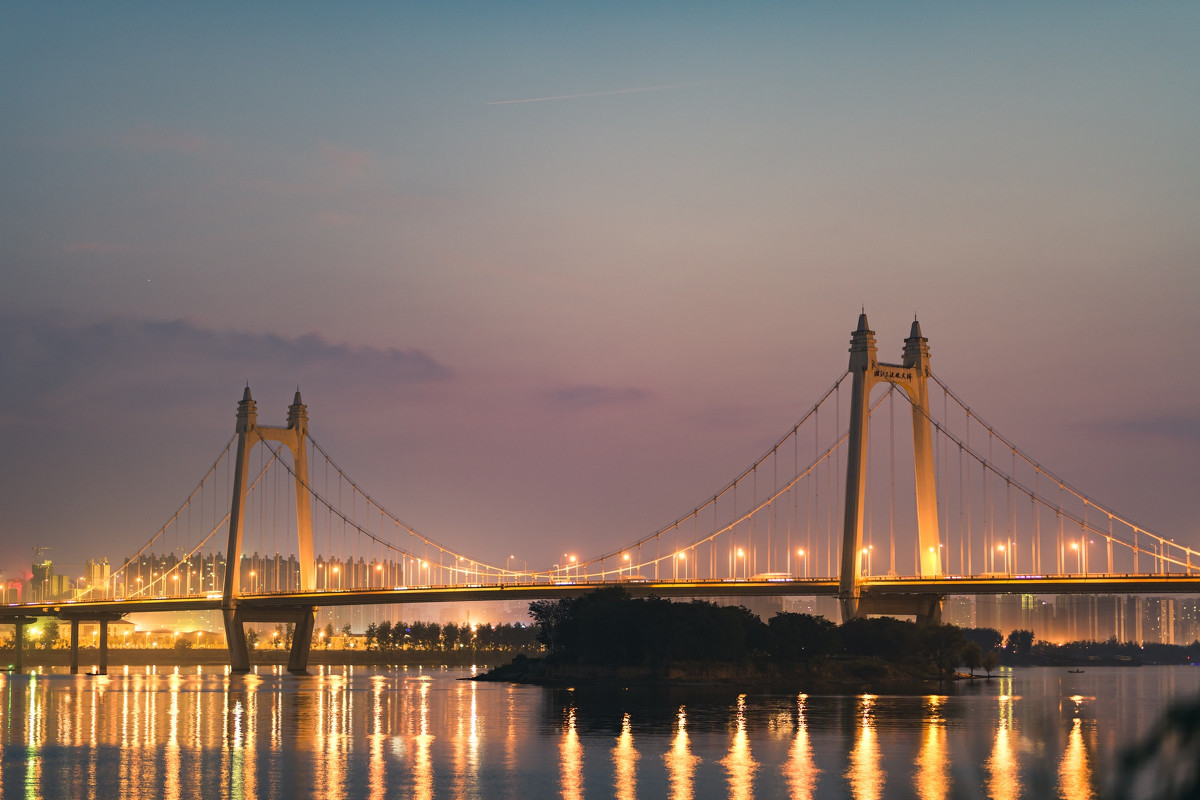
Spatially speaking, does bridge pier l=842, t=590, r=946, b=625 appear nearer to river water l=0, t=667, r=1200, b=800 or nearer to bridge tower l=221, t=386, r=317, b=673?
river water l=0, t=667, r=1200, b=800

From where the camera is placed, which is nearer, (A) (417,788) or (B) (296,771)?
(A) (417,788)

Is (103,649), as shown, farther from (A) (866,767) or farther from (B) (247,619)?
(A) (866,767)

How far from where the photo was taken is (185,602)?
102875 millimetres

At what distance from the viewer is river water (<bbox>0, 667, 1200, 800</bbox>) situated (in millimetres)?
34000

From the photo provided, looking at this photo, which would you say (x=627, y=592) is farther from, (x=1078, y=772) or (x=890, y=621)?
(x=1078, y=772)

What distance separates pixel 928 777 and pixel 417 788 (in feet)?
42.1

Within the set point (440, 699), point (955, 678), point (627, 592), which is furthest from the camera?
point (955, 678)

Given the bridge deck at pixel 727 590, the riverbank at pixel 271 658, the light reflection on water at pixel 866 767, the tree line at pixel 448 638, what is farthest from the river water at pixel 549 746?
the tree line at pixel 448 638

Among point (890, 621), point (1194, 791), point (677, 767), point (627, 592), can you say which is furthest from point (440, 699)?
point (1194, 791)

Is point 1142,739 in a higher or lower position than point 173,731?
higher

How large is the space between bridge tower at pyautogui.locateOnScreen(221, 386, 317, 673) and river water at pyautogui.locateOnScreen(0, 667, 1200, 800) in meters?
25.1

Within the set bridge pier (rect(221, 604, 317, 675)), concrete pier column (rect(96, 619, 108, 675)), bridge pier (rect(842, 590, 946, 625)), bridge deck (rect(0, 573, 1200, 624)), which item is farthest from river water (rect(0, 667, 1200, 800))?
concrete pier column (rect(96, 619, 108, 675))

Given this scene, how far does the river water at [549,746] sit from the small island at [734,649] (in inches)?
333

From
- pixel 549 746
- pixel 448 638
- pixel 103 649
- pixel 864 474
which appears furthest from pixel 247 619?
pixel 448 638
